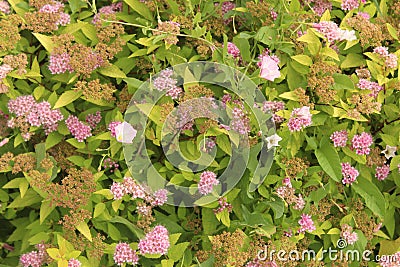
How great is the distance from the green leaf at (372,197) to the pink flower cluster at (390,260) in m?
0.12

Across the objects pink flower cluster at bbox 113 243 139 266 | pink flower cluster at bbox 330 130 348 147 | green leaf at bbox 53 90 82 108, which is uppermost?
green leaf at bbox 53 90 82 108

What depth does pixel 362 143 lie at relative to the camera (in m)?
1.72

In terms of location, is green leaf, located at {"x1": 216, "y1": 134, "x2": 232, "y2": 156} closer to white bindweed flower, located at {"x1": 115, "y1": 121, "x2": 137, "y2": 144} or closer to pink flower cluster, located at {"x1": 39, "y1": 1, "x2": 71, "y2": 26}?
white bindweed flower, located at {"x1": 115, "y1": 121, "x2": 137, "y2": 144}

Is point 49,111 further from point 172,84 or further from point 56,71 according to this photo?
point 172,84

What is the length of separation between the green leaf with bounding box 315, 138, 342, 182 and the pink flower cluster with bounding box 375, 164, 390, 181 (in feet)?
0.59

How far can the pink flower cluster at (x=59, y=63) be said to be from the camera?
1679 millimetres

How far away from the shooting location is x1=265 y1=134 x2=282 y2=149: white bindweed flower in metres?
1.60

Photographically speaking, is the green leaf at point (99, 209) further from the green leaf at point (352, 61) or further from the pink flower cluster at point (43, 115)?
the green leaf at point (352, 61)

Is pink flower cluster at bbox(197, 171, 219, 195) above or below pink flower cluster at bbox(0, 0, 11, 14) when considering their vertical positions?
below

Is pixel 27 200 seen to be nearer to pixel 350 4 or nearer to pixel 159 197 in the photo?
pixel 159 197

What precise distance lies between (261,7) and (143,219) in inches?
28.5

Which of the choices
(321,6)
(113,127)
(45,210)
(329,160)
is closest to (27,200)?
(45,210)

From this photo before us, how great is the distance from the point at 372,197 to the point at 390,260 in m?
0.19
